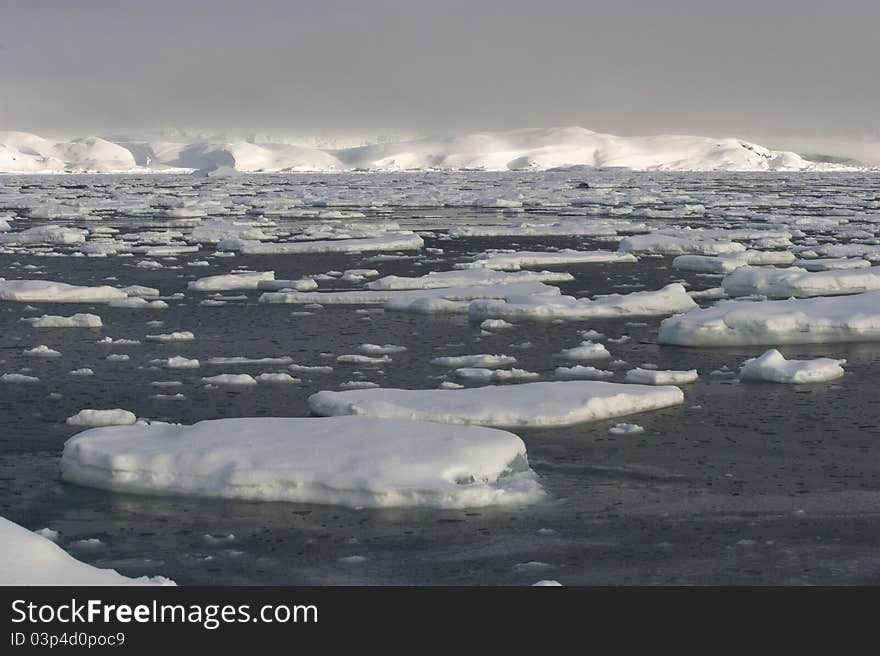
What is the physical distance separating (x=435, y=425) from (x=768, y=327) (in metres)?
5.79

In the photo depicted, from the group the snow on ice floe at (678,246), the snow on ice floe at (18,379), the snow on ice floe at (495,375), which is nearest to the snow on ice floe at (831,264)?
the snow on ice floe at (678,246)

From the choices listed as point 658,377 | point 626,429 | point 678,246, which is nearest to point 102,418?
point 626,429

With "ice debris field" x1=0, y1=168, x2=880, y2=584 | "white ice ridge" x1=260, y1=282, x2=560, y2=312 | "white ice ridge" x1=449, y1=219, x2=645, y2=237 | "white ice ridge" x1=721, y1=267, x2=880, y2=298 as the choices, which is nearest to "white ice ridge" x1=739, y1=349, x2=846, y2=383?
"ice debris field" x1=0, y1=168, x2=880, y2=584

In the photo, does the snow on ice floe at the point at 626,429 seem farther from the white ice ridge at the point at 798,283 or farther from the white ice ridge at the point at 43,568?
the white ice ridge at the point at 798,283

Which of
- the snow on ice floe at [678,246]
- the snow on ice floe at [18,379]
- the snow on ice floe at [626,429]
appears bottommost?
the snow on ice floe at [626,429]

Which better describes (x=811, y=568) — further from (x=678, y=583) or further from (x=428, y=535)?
(x=428, y=535)

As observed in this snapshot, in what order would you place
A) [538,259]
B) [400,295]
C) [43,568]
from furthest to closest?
[538,259] → [400,295] → [43,568]

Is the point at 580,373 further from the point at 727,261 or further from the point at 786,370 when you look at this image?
the point at 727,261

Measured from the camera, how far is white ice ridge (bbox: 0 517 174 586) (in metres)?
5.15

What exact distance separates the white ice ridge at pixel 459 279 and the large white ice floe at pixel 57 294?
3598 mm

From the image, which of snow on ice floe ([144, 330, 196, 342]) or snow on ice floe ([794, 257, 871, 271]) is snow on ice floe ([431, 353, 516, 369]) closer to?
snow on ice floe ([144, 330, 196, 342])

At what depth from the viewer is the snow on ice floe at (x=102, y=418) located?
351 inches

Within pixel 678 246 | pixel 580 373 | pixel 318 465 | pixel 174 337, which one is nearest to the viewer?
pixel 318 465

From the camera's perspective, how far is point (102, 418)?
893 cm
